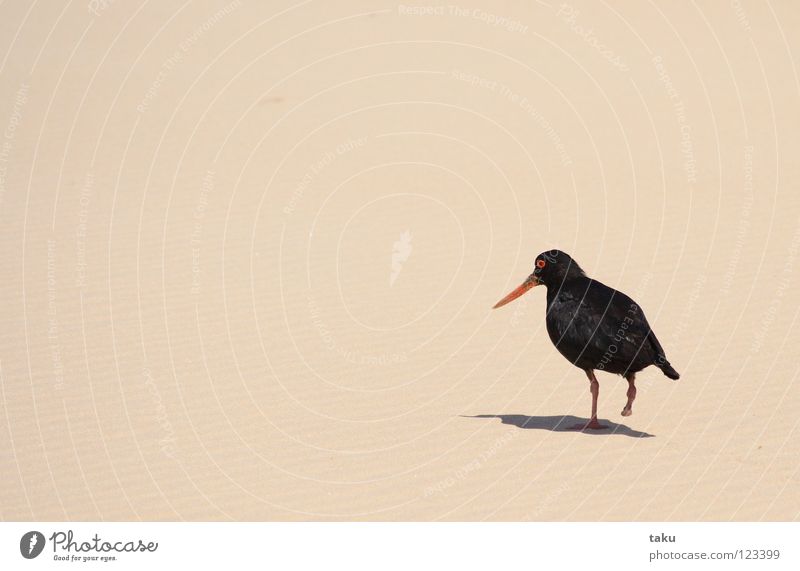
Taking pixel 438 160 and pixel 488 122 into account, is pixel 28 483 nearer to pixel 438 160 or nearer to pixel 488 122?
pixel 438 160

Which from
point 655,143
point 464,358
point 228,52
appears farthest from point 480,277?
point 228,52

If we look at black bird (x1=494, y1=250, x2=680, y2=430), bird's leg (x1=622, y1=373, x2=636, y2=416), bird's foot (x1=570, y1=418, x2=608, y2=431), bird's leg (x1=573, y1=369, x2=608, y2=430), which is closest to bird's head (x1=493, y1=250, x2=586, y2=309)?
black bird (x1=494, y1=250, x2=680, y2=430)

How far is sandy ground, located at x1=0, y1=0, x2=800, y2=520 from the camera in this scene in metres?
10.1

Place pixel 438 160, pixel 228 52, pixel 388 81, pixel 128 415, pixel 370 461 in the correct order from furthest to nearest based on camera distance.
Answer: pixel 228 52
pixel 388 81
pixel 438 160
pixel 128 415
pixel 370 461

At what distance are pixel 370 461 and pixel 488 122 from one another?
629 inches

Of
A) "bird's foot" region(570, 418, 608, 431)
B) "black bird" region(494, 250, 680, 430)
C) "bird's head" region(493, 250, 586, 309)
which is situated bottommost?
"bird's foot" region(570, 418, 608, 431)

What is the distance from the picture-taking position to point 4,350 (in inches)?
558

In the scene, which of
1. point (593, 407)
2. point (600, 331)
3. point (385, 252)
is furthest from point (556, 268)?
point (385, 252)

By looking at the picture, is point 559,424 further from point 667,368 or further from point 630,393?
point 667,368
